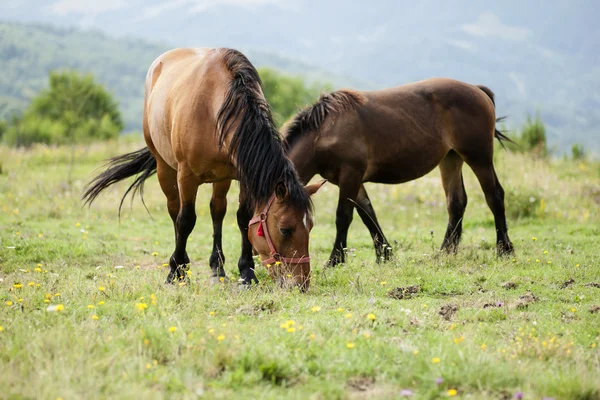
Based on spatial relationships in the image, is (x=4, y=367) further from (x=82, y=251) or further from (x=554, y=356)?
(x=82, y=251)

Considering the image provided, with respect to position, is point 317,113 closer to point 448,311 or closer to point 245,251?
point 245,251

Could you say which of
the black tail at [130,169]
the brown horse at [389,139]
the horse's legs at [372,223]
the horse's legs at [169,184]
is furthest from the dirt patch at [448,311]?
the black tail at [130,169]

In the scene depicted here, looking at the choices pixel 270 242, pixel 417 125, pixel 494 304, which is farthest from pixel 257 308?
pixel 417 125

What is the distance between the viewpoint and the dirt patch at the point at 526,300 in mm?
4723

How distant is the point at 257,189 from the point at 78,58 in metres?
197

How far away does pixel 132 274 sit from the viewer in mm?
6051

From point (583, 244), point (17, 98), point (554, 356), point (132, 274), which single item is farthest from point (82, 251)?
point (17, 98)

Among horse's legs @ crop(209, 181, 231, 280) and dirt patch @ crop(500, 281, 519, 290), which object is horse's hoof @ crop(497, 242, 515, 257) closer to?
dirt patch @ crop(500, 281, 519, 290)

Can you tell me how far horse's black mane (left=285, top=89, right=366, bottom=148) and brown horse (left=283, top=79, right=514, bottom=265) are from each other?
0.01 metres

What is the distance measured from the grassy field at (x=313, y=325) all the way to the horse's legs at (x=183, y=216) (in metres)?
0.29

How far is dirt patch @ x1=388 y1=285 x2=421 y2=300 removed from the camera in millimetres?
5121

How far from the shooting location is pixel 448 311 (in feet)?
15.0

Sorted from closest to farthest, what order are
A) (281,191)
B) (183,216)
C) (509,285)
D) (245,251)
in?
1. (281,191)
2. (509,285)
3. (245,251)
4. (183,216)

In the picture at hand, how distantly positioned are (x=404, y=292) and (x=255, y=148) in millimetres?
1781
